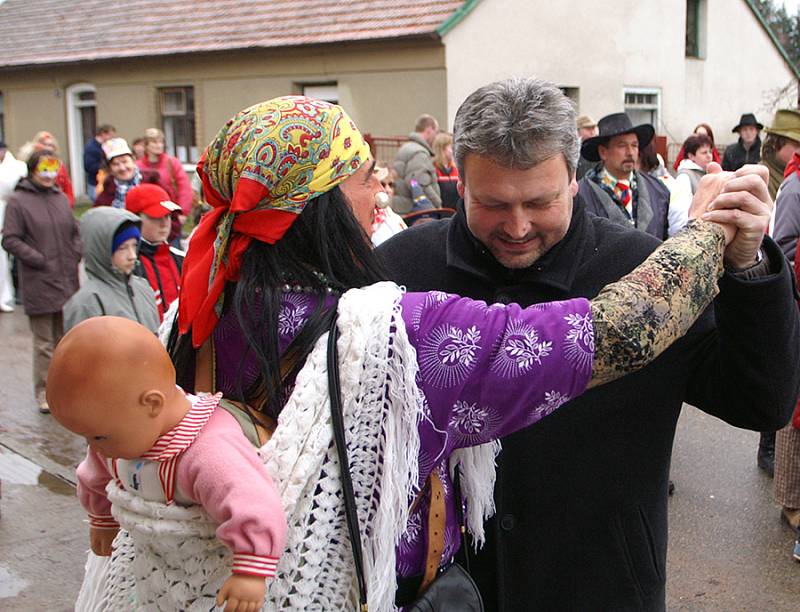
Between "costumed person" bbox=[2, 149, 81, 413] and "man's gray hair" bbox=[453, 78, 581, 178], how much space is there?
568 cm

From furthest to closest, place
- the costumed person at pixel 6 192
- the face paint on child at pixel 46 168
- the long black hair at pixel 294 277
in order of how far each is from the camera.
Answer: the costumed person at pixel 6 192
the face paint on child at pixel 46 168
the long black hair at pixel 294 277

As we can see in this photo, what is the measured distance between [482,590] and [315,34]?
612 inches

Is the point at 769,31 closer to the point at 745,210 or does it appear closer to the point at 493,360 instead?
the point at 745,210

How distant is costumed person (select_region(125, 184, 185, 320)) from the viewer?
5.36m

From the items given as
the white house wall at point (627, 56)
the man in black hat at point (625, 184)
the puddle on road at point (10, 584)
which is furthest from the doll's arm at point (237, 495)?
the white house wall at point (627, 56)

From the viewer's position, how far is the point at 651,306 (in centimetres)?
150

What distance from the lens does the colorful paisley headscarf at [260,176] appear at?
1587mm

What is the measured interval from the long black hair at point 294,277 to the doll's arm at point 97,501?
12.7 inches

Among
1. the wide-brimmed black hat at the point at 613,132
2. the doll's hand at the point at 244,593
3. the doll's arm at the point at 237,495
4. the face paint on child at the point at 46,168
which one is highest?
the wide-brimmed black hat at the point at 613,132

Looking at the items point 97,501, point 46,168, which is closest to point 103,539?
point 97,501

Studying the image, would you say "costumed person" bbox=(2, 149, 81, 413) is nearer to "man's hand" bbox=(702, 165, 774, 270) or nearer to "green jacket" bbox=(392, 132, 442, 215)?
"green jacket" bbox=(392, 132, 442, 215)

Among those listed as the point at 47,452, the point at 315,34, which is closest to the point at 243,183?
the point at 47,452

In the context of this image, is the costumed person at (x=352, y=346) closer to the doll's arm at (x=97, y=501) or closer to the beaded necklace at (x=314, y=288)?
the beaded necklace at (x=314, y=288)

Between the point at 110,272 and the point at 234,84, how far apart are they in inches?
538
